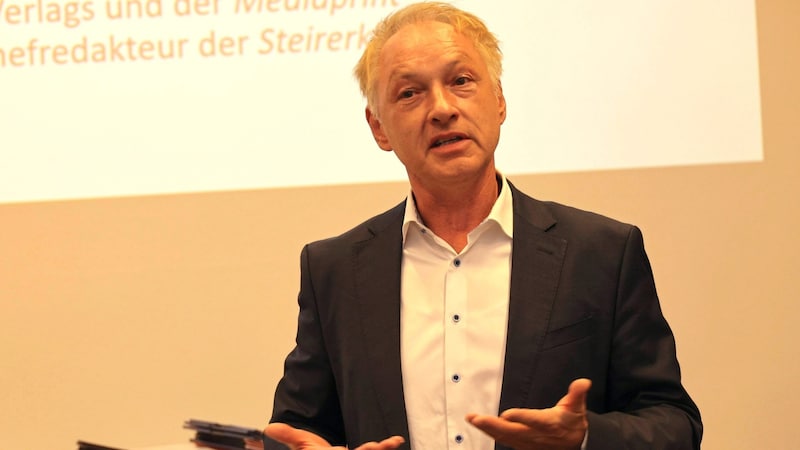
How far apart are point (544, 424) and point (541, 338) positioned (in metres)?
0.30

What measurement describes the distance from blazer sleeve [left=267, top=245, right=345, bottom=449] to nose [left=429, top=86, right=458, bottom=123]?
0.44m

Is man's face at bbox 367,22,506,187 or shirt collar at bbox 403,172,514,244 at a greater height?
man's face at bbox 367,22,506,187

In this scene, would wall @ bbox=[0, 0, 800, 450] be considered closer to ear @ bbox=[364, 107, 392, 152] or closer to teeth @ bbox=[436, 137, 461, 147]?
ear @ bbox=[364, 107, 392, 152]

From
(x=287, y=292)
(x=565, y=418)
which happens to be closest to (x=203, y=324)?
(x=287, y=292)

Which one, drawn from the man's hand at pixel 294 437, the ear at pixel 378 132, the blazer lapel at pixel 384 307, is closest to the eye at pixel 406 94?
the ear at pixel 378 132

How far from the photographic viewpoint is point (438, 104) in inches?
73.5

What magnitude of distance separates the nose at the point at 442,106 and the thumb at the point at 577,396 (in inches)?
→ 24.6

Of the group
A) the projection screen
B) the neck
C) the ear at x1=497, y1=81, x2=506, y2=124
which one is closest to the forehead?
the ear at x1=497, y1=81, x2=506, y2=124

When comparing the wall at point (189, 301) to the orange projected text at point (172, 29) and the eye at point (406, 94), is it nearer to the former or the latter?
the orange projected text at point (172, 29)

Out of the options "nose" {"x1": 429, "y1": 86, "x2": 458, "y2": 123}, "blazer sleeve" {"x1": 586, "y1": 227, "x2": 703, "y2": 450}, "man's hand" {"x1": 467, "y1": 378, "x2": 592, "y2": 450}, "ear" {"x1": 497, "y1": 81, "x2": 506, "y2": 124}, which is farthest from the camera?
"ear" {"x1": 497, "y1": 81, "x2": 506, "y2": 124}

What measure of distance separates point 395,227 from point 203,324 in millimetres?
1515

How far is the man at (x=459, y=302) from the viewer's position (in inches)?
68.2

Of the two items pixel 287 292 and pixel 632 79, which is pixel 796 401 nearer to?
pixel 632 79

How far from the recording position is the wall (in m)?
3.21
